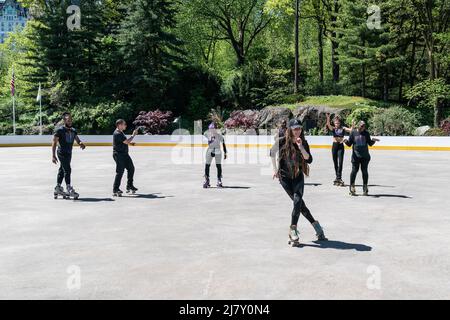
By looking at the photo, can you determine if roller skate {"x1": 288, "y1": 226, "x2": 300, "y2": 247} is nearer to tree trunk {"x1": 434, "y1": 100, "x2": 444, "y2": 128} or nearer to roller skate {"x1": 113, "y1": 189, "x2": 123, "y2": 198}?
roller skate {"x1": 113, "y1": 189, "x2": 123, "y2": 198}

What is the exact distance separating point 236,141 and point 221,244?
28.1 m

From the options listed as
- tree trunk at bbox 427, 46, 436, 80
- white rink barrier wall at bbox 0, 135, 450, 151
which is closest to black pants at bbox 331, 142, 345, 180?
white rink barrier wall at bbox 0, 135, 450, 151

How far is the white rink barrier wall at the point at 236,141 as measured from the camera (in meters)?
30.6

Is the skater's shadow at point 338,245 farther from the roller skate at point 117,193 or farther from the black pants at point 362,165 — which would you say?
the roller skate at point 117,193

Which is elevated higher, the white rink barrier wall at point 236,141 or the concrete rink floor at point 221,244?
the white rink barrier wall at point 236,141

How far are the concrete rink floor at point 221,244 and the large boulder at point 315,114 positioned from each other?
80.9 feet

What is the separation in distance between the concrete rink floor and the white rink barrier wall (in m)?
16.4

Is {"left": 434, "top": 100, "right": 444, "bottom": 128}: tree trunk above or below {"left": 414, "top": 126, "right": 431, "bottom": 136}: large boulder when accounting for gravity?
above

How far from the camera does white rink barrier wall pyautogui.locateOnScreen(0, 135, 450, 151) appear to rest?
30.6m

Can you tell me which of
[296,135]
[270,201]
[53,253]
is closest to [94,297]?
[53,253]

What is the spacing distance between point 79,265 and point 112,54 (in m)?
43.0

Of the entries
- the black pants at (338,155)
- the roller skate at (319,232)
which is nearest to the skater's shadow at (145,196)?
the black pants at (338,155)
